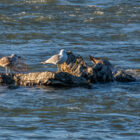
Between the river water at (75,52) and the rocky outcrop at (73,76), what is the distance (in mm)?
184

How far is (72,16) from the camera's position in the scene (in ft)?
71.2

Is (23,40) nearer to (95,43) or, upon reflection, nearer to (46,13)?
(95,43)

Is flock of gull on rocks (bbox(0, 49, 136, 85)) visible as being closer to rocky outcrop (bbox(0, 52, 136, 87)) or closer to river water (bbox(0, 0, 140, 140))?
rocky outcrop (bbox(0, 52, 136, 87))

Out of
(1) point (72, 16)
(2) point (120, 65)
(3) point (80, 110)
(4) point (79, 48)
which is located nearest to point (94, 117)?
(3) point (80, 110)

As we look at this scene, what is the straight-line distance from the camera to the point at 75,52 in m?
15.1

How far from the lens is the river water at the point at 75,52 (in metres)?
Answer: 7.79

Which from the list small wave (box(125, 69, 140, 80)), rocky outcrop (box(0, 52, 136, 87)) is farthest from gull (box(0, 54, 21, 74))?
small wave (box(125, 69, 140, 80))

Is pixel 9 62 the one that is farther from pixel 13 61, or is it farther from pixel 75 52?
pixel 75 52

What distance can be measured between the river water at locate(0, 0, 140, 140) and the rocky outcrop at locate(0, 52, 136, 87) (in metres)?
0.18

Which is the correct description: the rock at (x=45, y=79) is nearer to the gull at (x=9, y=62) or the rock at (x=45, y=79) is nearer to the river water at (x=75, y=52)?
the river water at (x=75, y=52)

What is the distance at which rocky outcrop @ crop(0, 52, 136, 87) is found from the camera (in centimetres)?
1035

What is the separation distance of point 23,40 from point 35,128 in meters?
9.40

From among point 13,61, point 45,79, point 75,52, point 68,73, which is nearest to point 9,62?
point 13,61

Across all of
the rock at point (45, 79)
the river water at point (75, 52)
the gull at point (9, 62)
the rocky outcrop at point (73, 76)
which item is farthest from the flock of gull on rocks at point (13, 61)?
the river water at point (75, 52)
